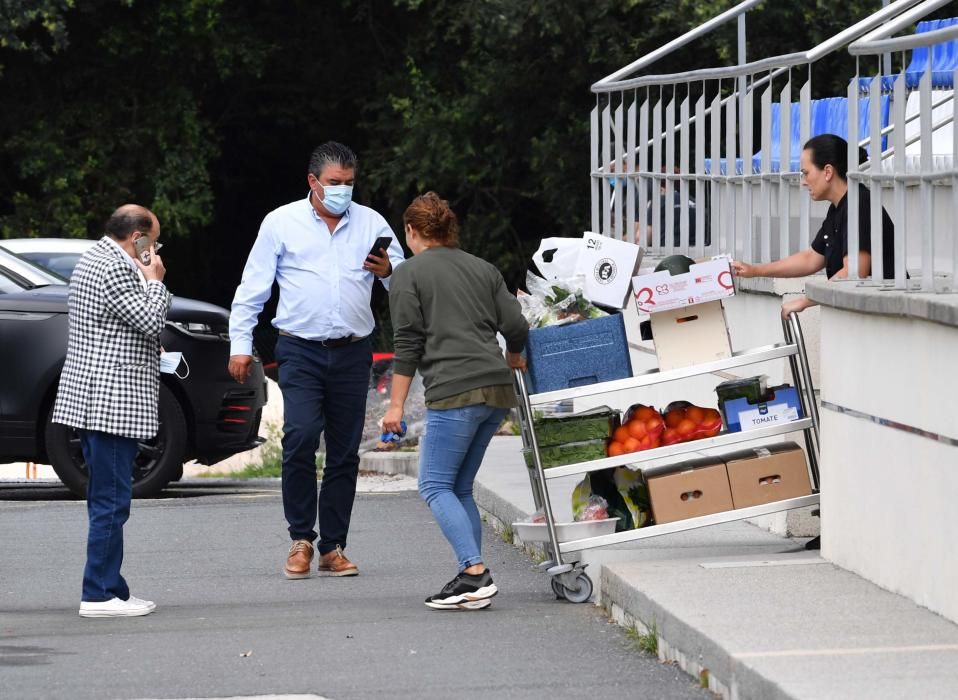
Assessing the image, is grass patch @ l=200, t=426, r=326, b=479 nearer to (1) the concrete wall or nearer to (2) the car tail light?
(2) the car tail light

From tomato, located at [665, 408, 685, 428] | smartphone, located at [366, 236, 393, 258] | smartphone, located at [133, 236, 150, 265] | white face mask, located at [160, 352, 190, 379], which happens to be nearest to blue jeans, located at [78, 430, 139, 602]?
white face mask, located at [160, 352, 190, 379]

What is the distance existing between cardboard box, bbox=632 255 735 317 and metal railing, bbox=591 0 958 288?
0.55 m

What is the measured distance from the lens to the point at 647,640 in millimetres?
6352

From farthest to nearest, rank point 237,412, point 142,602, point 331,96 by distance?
point 331,96, point 237,412, point 142,602

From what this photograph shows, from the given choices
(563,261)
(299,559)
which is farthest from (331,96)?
(563,261)

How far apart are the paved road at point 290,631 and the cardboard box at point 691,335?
44.6 inches

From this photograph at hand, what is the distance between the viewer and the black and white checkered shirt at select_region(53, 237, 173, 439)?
7.11 m

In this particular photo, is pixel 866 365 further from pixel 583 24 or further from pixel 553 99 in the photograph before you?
pixel 553 99

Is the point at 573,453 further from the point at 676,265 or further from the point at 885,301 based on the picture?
the point at 885,301

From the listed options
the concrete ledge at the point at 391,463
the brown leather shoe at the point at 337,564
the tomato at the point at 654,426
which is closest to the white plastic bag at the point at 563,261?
the tomato at the point at 654,426

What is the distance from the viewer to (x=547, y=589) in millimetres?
7938

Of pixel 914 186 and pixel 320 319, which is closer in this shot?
pixel 914 186

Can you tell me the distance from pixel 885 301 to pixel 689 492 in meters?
1.47

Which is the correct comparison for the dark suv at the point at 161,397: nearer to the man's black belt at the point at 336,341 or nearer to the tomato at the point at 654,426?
the man's black belt at the point at 336,341
